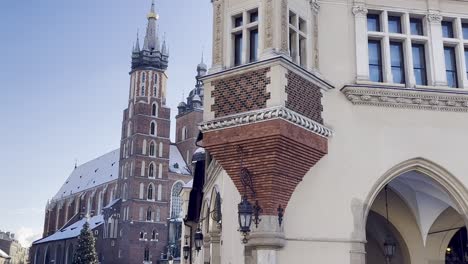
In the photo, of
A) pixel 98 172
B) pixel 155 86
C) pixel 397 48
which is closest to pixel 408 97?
pixel 397 48

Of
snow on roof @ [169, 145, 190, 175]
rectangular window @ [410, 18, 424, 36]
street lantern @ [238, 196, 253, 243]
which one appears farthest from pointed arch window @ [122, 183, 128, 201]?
street lantern @ [238, 196, 253, 243]

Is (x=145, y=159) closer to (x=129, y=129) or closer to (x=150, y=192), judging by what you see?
(x=150, y=192)

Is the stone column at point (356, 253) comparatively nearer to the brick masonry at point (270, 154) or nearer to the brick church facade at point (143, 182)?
the brick masonry at point (270, 154)

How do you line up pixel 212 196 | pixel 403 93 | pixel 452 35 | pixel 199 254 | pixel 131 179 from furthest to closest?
pixel 131 179 → pixel 199 254 → pixel 212 196 → pixel 452 35 → pixel 403 93

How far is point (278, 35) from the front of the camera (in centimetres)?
1192

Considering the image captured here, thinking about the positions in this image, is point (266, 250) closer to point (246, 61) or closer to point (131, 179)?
point (246, 61)

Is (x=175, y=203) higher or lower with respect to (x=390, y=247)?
higher

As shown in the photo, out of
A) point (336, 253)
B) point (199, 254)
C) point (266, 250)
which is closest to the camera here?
point (266, 250)

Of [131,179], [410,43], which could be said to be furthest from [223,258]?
[131,179]

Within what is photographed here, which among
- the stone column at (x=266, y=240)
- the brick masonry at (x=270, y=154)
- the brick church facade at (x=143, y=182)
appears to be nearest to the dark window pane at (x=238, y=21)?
the brick masonry at (x=270, y=154)

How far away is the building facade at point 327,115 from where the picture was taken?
1162 cm

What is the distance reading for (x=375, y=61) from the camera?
45.2 ft

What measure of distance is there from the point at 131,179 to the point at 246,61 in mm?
72370

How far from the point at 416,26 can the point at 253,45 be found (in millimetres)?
4795
